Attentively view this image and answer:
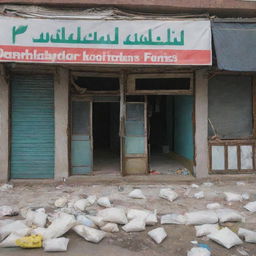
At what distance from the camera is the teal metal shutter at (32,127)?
24.5ft

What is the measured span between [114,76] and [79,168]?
2.72m

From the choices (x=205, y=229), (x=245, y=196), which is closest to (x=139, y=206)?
(x=205, y=229)

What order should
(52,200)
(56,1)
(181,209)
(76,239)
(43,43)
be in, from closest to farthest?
(76,239) → (181,209) → (52,200) → (43,43) → (56,1)

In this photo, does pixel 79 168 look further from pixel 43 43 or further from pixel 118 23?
pixel 118 23

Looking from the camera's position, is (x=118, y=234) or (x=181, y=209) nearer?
(x=118, y=234)

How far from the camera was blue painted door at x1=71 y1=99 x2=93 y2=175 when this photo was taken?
7680 mm

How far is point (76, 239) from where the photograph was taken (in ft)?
13.3

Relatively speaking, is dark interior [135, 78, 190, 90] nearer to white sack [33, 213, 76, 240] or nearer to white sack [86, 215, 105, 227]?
white sack [86, 215, 105, 227]

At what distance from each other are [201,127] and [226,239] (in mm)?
4176

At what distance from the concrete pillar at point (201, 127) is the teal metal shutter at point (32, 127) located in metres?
3.92

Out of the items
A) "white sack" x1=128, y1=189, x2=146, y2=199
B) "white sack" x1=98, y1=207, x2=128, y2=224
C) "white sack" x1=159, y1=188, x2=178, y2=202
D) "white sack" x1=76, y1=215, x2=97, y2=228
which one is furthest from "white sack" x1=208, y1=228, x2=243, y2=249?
"white sack" x1=128, y1=189, x2=146, y2=199

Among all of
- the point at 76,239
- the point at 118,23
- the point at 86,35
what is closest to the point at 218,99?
the point at 118,23

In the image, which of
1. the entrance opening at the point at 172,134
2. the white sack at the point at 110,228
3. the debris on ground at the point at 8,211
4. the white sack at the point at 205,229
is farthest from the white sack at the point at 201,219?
the entrance opening at the point at 172,134

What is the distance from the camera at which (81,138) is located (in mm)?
7691
